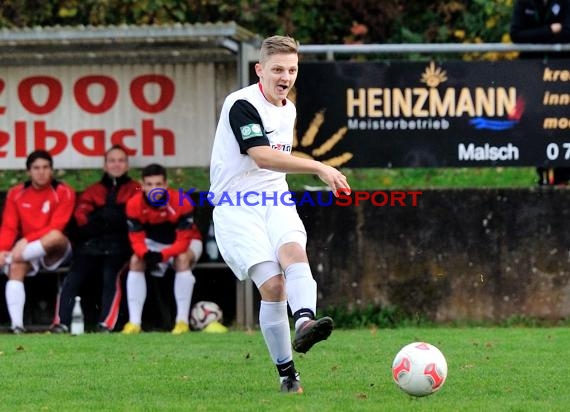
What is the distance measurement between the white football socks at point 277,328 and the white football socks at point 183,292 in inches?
223

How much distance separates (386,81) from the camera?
47.7 feet

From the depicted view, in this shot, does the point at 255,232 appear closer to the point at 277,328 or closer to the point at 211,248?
the point at 277,328

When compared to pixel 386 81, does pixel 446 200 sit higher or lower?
lower

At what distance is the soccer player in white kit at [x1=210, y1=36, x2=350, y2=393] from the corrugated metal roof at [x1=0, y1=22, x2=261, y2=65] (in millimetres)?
5135

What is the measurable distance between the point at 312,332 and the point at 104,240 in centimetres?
705

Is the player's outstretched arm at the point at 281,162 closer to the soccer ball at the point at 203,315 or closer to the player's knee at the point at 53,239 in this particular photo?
the soccer ball at the point at 203,315

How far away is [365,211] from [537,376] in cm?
515

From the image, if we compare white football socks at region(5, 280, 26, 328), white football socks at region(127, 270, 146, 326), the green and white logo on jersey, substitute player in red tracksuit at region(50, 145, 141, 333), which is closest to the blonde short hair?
the green and white logo on jersey

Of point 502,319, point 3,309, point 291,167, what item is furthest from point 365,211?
point 291,167

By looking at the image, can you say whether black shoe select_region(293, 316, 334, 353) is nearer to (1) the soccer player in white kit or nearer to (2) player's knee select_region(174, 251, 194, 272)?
(1) the soccer player in white kit

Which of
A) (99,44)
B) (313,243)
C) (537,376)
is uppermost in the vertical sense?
(99,44)

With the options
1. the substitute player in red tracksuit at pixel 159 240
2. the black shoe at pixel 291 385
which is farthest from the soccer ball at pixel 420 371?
the substitute player in red tracksuit at pixel 159 240

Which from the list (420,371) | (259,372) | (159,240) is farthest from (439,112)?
(420,371)

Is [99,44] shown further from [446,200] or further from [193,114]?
[446,200]
